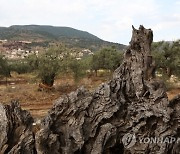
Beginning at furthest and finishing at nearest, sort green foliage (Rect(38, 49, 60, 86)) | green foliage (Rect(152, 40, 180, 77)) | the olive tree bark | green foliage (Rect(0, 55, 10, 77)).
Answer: green foliage (Rect(0, 55, 10, 77)) → green foliage (Rect(152, 40, 180, 77)) → green foliage (Rect(38, 49, 60, 86)) → the olive tree bark

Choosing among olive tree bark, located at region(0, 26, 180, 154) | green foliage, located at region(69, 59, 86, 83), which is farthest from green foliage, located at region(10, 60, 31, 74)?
olive tree bark, located at region(0, 26, 180, 154)

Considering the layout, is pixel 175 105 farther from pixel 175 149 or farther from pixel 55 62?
pixel 55 62

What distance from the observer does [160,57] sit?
6222 cm

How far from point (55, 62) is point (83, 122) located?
3667 centimetres

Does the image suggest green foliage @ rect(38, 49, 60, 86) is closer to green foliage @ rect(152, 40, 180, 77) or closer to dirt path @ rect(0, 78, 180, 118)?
dirt path @ rect(0, 78, 180, 118)

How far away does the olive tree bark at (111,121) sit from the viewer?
16281 millimetres

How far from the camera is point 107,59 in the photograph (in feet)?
238

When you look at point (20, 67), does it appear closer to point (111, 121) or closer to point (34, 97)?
point (34, 97)

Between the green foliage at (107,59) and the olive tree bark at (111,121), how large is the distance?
5257 cm

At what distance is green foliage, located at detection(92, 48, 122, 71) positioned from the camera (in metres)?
72.2

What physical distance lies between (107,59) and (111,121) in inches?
2173

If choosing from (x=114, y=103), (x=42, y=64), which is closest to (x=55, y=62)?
(x=42, y=64)

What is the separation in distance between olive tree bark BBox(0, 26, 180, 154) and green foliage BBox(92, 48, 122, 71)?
172 ft

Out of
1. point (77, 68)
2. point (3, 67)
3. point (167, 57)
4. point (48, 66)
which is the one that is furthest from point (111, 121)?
point (3, 67)
